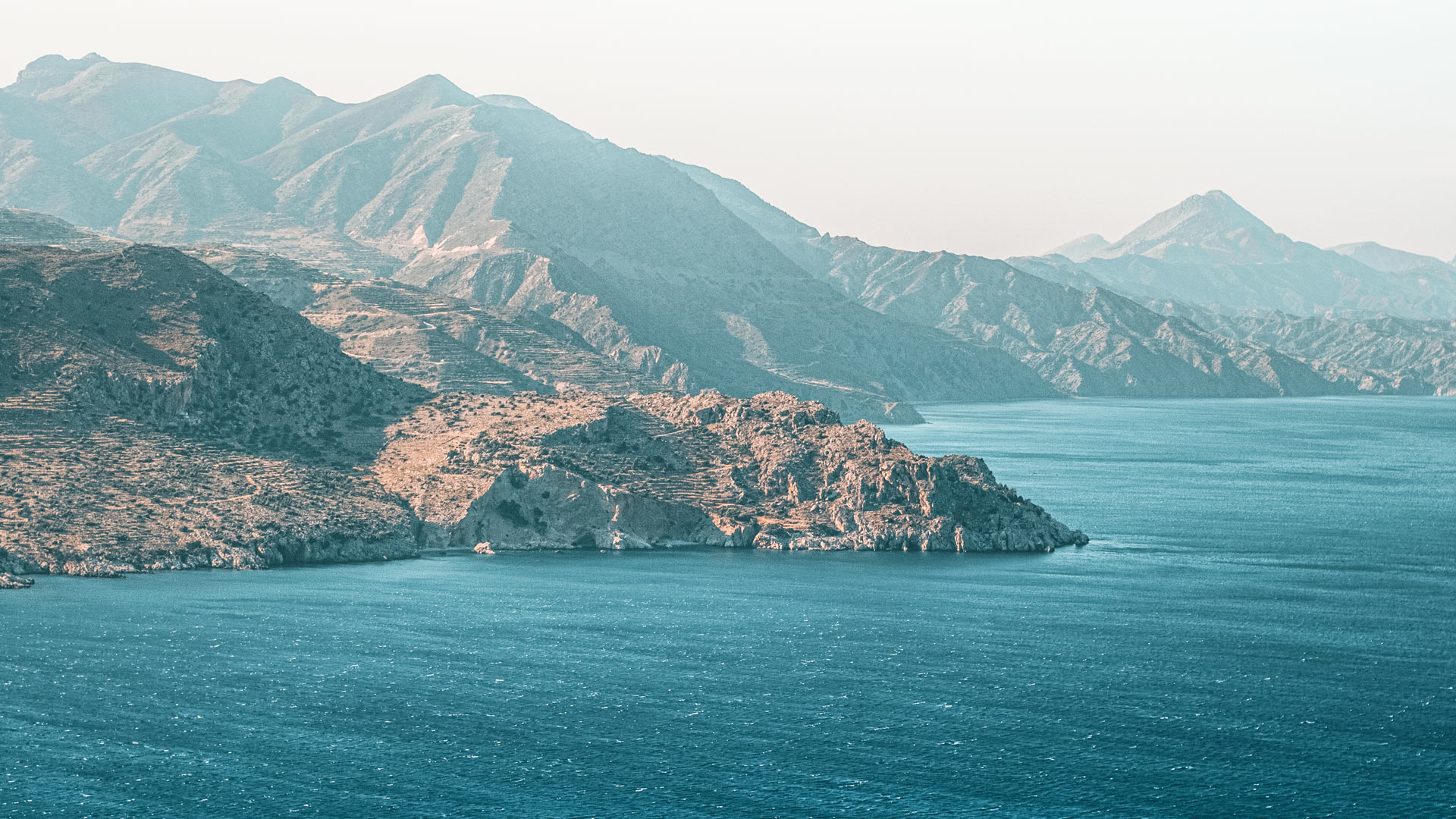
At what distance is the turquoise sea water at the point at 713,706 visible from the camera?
122000 millimetres

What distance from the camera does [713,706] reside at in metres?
146

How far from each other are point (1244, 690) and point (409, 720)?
85.5m

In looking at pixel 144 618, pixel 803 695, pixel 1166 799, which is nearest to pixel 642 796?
pixel 803 695

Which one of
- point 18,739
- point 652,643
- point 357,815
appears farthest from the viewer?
point 652,643

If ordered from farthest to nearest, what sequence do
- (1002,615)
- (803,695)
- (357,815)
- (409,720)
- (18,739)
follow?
(1002,615)
(803,695)
(409,720)
(18,739)
(357,815)

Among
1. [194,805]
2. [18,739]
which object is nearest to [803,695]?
[194,805]

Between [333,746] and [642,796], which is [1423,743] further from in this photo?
[333,746]

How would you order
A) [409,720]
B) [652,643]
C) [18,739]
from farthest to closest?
1. [652,643]
2. [409,720]
3. [18,739]

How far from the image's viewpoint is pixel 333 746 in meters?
132

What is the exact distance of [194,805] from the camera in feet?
388

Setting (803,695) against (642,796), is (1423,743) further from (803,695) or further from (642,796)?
(642,796)

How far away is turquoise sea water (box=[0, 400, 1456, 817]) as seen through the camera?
122000mm

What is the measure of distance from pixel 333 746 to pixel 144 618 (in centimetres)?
5756

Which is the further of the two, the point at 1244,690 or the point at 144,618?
the point at 144,618
